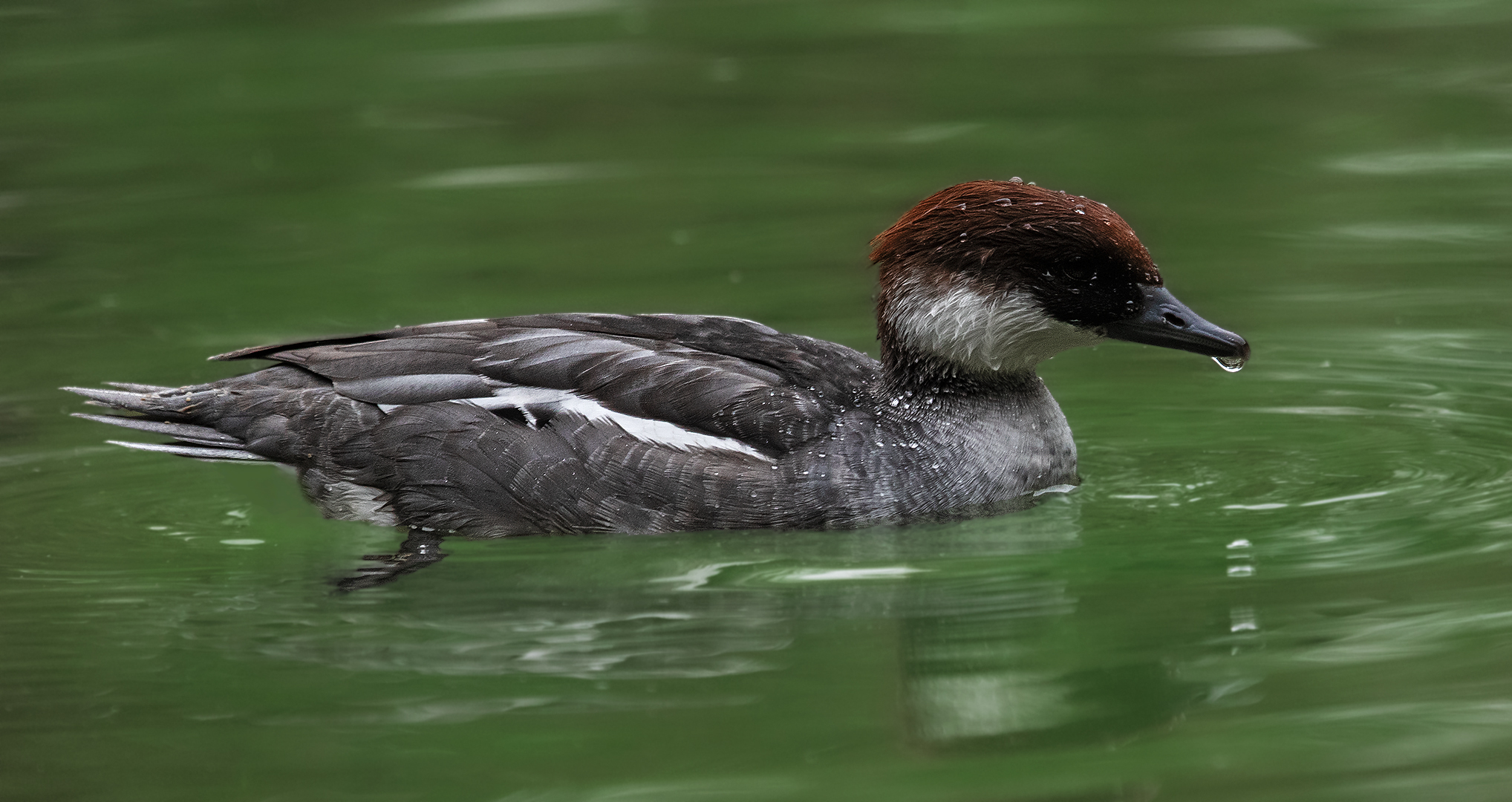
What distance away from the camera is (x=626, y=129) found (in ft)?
44.4

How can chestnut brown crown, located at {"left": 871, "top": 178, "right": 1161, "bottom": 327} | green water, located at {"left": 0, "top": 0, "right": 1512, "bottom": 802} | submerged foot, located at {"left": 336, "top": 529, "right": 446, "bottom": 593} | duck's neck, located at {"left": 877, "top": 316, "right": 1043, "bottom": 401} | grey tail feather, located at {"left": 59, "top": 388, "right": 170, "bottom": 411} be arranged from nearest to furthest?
green water, located at {"left": 0, "top": 0, "right": 1512, "bottom": 802}
submerged foot, located at {"left": 336, "top": 529, "right": 446, "bottom": 593}
chestnut brown crown, located at {"left": 871, "top": 178, "right": 1161, "bottom": 327}
duck's neck, located at {"left": 877, "top": 316, "right": 1043, "bottom": 401}
grey tail feather, located at {"left": 59, "top": 388, "right": 170, "bottom": 411}

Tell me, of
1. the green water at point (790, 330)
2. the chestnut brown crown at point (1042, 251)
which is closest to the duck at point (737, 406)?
Result: the chestnut brown crown at point (1042, 251)

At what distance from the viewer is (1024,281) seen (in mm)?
7566

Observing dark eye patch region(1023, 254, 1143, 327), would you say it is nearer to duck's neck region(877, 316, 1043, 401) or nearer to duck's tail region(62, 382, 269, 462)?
duck's neck region(877, 316, 1043, 401)

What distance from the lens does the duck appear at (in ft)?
24.8

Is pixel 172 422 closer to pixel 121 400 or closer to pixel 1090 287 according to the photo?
pixel 121 400

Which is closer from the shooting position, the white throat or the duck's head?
the duck's head

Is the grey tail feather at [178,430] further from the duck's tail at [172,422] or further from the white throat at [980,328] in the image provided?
the white throat at [980,328]

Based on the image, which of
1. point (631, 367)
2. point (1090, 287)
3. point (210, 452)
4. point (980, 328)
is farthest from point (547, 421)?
point (1090, 287)

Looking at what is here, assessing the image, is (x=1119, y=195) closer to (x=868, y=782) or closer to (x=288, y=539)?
(x=288, y=539)

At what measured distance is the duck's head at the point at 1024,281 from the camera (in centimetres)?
750

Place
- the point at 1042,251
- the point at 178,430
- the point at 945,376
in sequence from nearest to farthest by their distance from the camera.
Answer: the point at 1042,251 < the point at 945,376 < the point at 178,430

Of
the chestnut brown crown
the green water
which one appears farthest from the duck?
the green water

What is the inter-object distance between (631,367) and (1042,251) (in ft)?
5.60
